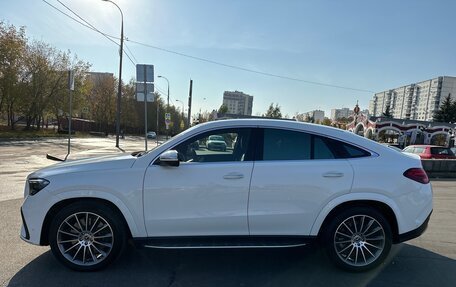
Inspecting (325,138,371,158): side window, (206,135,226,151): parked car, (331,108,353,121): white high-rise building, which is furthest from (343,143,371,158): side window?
(331,108,353,121): white high-rise building

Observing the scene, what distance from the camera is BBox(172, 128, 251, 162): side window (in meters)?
4.12

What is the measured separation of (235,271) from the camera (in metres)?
4.08

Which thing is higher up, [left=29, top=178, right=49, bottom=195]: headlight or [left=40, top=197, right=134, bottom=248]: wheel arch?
[left=29, top=178, right=49, bottom=195]: headlight

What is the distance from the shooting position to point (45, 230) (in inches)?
159

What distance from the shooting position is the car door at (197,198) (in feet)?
12.9

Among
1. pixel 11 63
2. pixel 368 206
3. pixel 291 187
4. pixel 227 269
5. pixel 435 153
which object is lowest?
pixel 227 269

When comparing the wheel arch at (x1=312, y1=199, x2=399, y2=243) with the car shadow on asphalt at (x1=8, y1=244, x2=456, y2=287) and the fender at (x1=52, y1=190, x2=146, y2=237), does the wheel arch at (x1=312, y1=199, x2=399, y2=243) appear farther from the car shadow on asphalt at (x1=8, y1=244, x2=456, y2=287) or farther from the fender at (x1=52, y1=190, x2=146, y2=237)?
the fender at (x1=52, y1=190, x2=146, y2=237)

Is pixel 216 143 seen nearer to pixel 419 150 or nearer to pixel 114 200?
pixel 114 200

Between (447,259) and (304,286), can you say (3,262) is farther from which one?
(447,259)

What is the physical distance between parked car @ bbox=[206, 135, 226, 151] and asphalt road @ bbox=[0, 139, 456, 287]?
4.59 ft

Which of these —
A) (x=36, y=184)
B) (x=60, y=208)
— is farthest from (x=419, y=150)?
(x=36, y=184)

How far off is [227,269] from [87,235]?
1.65 metres

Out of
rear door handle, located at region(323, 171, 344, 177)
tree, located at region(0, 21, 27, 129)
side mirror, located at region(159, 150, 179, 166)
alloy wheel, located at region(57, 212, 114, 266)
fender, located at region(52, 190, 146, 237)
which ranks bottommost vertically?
alloy wheel, located at region(57, 212, 114, 266)

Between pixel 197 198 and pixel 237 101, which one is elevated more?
pixel 237 101
